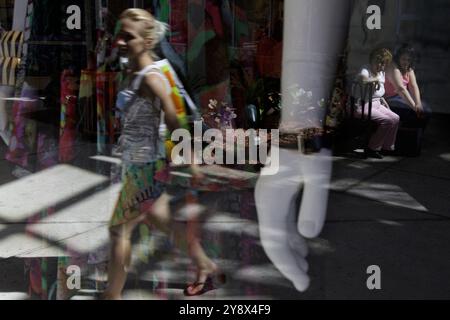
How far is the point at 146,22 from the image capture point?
8.84ft

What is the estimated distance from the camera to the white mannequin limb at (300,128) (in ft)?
10.3

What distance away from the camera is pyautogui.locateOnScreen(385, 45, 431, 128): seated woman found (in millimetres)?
3275

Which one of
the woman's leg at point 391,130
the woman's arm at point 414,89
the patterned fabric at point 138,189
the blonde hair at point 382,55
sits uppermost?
the blonde hair at point 382,55

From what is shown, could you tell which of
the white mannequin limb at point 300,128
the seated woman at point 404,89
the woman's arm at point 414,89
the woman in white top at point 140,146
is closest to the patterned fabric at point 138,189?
the woman in white top at point 140,146

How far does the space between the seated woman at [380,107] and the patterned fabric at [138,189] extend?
4.41 feet

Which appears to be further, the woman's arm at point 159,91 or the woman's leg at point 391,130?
the woman's leg at point 391,130

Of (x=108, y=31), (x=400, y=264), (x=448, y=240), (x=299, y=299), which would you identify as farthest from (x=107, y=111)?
(x=448, y=240)

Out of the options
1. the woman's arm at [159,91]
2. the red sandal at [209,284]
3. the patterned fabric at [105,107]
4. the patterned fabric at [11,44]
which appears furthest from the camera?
the patterned fabric at [11,44]

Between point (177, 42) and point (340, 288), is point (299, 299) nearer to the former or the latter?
point (340, 288)

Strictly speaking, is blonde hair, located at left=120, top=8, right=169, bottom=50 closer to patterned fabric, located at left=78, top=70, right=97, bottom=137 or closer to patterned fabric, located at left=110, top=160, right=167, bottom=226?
patterned fabric, located at left=110, top=160, right=167, bottom=226

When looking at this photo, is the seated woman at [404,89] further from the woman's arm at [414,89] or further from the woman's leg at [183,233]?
the woman's leg at [183,233]

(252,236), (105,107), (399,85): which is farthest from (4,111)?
(399,85)

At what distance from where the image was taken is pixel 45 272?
10.8 ft
